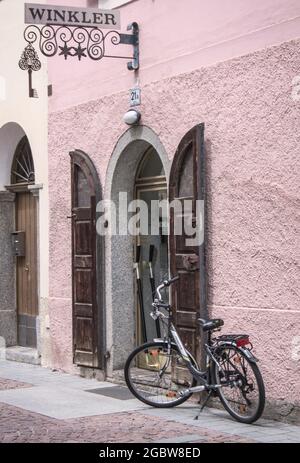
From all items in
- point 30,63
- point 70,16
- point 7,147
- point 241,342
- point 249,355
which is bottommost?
point 249,355

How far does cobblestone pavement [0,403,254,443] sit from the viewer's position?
733 cm

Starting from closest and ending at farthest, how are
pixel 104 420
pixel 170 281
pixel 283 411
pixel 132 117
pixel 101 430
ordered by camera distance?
pixel 101 430
pixel 283 411
pixel 104 420
pixel 170 281
pixel 132 117

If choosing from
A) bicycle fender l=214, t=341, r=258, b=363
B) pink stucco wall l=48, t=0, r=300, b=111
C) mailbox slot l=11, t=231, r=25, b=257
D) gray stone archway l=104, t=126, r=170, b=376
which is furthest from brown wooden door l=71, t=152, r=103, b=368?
bicycle fender l=214, t=341, r=258, b=363

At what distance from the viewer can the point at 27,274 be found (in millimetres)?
13133

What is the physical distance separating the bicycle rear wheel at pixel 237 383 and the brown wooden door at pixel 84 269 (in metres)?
2.70

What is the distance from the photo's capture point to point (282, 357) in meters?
8.00

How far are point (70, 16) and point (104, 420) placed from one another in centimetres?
426

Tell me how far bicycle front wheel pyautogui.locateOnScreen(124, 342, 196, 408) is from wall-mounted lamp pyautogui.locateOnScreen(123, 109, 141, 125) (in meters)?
2.64

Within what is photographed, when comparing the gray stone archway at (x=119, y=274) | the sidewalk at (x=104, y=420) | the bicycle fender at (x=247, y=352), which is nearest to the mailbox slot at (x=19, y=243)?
the gray stone archway at (x=119, y=274)

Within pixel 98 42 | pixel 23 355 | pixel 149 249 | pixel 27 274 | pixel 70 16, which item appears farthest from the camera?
pixel 27 274

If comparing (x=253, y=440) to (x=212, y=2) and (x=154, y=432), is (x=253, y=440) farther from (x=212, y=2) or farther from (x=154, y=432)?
(x=212, y=2)

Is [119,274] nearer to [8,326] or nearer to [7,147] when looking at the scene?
[8,326]

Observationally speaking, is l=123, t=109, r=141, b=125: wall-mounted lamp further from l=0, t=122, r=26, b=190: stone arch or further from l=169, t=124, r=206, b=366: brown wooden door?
l=0, t=122, r=26, b=190: stone arch

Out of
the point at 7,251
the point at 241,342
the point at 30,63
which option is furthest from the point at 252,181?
the point at 7,251
